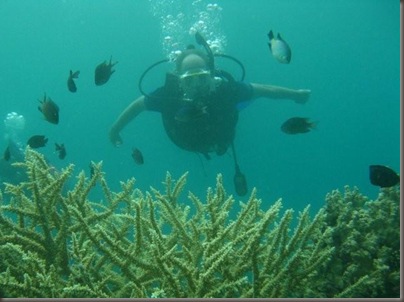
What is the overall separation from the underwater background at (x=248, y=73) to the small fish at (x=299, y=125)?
4190 cm

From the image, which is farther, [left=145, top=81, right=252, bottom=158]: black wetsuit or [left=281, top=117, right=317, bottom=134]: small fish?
[left=145, top=81, right=252, bottom=158]: black wetsuit

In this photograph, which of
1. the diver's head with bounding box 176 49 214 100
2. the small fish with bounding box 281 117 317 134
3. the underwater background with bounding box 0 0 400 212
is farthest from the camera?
the underwater background with bounding box 0 0 400 212

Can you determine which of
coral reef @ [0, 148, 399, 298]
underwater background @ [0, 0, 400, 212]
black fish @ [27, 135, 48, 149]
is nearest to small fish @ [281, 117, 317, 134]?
coral reef @ [0, 148, 399, 298]

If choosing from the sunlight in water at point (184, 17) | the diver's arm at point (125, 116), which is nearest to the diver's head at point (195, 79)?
the diver's arm at point (125, 116)

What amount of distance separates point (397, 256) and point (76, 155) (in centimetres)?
6260

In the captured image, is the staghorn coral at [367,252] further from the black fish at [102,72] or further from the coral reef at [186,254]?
the black fish at [102,72]

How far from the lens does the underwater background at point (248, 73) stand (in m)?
59.8

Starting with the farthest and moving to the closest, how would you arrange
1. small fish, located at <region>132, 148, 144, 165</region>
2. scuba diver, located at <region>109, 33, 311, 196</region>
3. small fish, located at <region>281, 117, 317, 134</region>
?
scuba diver, located at <region>109, 33, 311, 196</region> → small fish, located at <region>132, 148, 144, 165</region> → small fish, located at <region>281, 117, 317, 134</region>

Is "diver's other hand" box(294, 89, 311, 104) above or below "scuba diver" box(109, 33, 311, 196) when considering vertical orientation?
above

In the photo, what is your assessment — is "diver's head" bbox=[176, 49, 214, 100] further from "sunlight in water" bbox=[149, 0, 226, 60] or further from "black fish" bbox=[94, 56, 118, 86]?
"sunlight in water" bbox=[149, 0, 226, 60]

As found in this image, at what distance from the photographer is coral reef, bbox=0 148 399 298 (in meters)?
2.81

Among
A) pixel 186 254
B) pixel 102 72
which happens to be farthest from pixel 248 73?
pixel 186 254

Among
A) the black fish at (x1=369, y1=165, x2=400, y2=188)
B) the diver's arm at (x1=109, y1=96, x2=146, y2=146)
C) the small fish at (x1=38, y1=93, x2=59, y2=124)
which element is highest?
the diver's arm at (x1=109, y1=96, x2=146, y2=146)

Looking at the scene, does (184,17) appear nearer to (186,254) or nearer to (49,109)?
(49,109)
